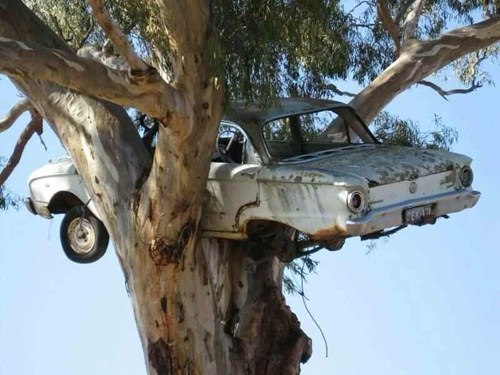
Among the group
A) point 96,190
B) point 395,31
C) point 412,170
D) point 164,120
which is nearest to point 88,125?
point 96,190

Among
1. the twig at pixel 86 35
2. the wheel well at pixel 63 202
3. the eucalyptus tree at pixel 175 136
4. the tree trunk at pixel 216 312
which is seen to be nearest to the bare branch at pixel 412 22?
the eucalyptus tree at pixel 175 136

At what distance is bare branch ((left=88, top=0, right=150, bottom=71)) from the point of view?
9.80 metres

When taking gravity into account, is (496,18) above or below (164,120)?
above

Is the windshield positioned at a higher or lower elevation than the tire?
higher

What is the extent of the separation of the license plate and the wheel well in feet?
11.7

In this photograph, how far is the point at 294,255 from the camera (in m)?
11.7

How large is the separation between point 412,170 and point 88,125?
306cm

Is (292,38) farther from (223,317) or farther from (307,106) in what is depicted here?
(223,317)

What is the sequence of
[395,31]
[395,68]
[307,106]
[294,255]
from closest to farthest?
[294,255] < [307,106] < [395,68] < [395,31]

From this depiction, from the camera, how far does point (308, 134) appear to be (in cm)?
1331

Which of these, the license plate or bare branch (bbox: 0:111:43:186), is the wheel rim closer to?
the license plate

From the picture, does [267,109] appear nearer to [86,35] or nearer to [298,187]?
[298,187]

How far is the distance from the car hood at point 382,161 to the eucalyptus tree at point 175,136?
2.81 ft

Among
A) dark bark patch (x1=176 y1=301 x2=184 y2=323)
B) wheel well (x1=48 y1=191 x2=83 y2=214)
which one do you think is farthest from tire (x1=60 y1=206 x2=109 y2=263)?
dark bark patch (x1=176 y1=301 x2=184 y2=323)
